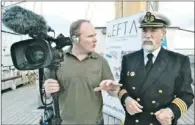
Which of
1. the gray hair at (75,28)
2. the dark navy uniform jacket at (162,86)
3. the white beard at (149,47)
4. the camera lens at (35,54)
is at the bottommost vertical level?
the dark navy uniform jacket at (162,86)

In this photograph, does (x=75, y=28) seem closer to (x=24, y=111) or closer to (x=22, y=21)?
(x=22, y=21)

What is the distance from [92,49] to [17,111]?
4214 mm

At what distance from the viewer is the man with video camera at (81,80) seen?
163cm

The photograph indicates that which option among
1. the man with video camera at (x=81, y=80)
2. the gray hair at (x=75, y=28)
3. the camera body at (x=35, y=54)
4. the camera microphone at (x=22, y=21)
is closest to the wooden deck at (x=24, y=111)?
the man with video camera at (x=81, y=80)

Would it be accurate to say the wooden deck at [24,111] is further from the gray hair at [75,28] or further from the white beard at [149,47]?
the white beard at [149,47]

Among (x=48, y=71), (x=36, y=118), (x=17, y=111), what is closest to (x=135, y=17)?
(x=48, y=71)

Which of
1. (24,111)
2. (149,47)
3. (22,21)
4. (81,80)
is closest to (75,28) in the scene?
(81,80)

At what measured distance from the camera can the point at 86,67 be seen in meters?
1.66

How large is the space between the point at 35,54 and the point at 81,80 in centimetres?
45

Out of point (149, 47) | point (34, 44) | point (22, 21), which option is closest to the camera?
point (22, 21)

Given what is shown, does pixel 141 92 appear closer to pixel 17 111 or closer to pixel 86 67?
pixel 86 67

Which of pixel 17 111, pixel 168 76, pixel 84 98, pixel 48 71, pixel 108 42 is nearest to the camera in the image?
pixel 48 71

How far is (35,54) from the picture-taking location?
1241mm

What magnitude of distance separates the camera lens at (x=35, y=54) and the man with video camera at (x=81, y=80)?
1.20 ft
